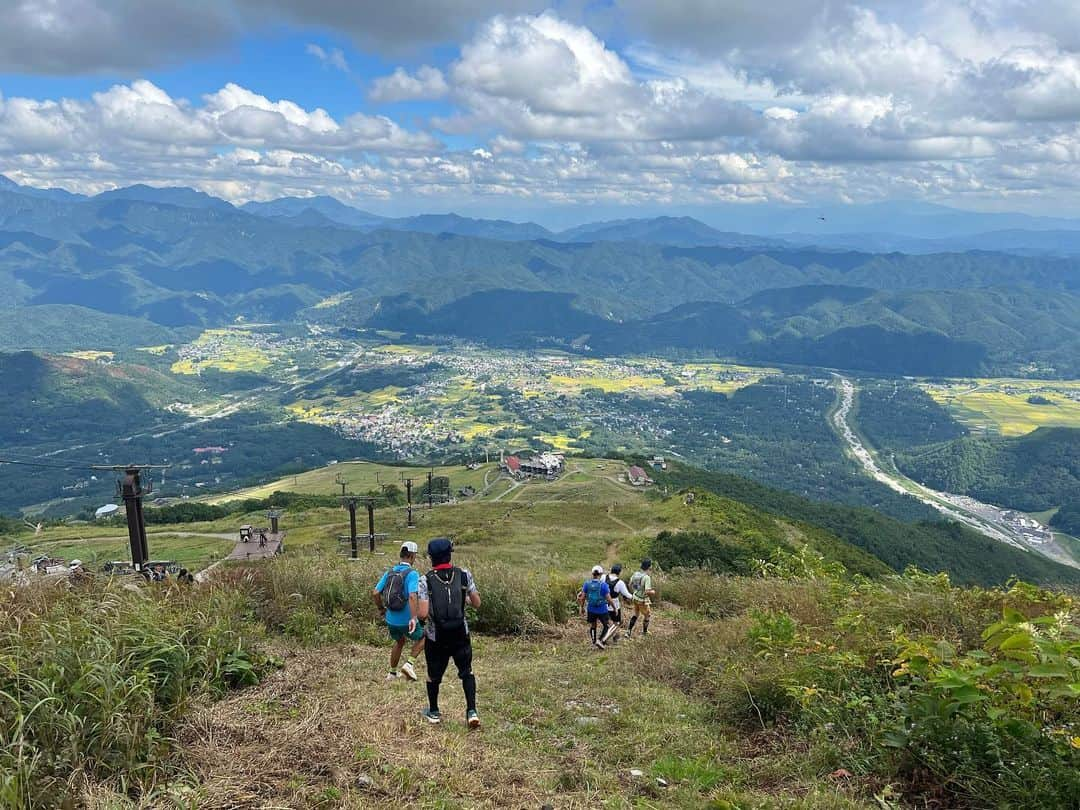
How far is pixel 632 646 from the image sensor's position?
37.9 ft

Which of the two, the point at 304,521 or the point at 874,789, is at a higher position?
the point at 874,789

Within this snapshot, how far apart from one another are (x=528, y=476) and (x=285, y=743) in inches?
3319

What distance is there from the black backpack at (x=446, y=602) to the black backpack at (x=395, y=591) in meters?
2.17

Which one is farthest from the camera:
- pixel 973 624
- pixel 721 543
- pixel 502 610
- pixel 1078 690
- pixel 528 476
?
pixel 528 476

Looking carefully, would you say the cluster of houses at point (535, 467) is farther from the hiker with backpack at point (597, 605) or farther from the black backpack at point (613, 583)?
the hiker with backpack at point (597, 605)

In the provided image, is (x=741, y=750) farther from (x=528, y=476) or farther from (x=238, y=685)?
(x=528, y=476)

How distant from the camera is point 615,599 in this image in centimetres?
1316

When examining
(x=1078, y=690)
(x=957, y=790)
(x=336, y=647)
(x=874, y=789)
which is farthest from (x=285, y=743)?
(x=1078, y=690)

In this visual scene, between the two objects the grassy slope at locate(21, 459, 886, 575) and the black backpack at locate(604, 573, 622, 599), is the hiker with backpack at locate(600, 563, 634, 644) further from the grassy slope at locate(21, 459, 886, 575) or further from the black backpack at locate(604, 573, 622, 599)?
the grassy slope at locate(21, 459, 886, 575)

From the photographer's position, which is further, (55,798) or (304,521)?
(304,521)

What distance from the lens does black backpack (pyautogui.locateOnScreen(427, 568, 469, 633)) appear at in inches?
286

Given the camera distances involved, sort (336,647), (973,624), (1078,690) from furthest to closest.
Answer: (336,647) → (973,624) → (1078,690)

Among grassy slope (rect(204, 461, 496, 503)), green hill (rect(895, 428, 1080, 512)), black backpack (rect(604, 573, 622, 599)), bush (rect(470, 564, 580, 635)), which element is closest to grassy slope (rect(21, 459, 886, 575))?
grassy slope (rect(204, 461, 496, 503))

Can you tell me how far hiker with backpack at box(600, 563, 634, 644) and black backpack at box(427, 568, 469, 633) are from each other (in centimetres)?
608
